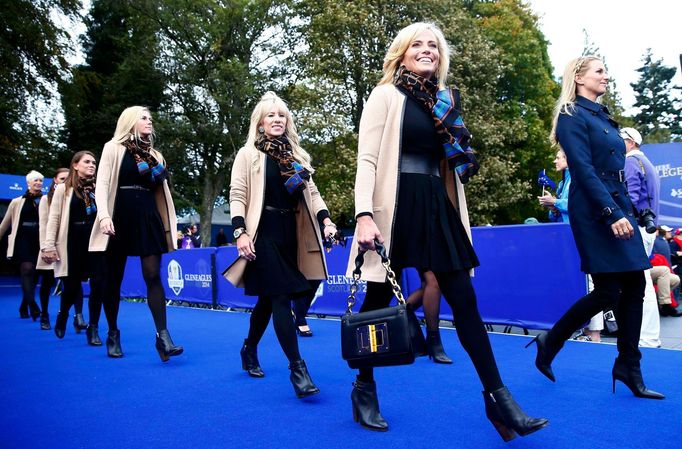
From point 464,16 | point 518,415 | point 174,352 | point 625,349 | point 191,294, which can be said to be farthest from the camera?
point 464,16

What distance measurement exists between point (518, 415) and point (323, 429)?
992mm

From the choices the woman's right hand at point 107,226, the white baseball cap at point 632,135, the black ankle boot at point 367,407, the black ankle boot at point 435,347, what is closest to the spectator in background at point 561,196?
the white baseball cap at point 632,135

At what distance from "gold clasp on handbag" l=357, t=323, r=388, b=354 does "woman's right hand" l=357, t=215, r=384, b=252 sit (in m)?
0.36

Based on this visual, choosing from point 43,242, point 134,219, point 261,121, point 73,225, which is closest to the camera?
point 261,121

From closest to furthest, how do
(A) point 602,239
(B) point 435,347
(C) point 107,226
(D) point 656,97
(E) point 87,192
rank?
(A) point 602,239 → (C) point 107,226 → (B) point 435,347 → (E) point 87,192 → (D) point 656,97

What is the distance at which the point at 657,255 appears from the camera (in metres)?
8.37

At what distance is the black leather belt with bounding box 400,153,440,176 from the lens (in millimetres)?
2830

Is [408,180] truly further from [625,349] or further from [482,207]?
[482,207]

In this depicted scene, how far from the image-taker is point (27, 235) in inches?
340

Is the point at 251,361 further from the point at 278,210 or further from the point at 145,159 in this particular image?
the point at 145,159

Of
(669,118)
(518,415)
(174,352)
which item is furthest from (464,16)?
(669,118)

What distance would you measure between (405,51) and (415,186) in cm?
71

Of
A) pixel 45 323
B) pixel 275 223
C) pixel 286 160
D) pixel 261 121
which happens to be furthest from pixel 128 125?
pixel 45 323

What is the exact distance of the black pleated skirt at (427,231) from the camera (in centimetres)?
270
